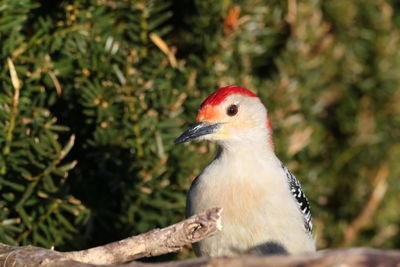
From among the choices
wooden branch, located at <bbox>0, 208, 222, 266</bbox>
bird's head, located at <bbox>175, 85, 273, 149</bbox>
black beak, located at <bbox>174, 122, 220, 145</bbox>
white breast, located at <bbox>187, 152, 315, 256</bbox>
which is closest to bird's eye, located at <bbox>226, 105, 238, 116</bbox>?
bird's head, located at <bbox>175, 85, 273, 149</bbox>

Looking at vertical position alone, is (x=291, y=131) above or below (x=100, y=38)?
below

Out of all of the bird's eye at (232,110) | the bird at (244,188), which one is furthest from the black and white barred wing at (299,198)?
the bird's eye at (232,110)

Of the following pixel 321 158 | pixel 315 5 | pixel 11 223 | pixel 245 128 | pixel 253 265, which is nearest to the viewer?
pixel 253 265

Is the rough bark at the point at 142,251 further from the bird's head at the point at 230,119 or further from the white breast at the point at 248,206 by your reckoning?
the bird's head at the point at 230,119

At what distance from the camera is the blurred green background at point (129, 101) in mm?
3705

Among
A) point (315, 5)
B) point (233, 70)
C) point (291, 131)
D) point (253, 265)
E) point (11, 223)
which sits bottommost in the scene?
point (253, 265)

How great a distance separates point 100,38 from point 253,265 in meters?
2.44

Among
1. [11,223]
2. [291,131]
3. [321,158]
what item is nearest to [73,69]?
[11,223]

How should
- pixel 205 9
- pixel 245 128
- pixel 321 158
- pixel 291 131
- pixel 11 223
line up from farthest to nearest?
pixel 321 158
pixel 291 131
pixel 205 9
pixel 245 128
pixel 11 223

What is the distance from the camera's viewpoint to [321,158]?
6.23 m

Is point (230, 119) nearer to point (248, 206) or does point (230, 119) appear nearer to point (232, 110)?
point (232, 110)

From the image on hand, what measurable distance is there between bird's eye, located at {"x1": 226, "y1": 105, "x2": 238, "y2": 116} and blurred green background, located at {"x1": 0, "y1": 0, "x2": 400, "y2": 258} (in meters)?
0.49

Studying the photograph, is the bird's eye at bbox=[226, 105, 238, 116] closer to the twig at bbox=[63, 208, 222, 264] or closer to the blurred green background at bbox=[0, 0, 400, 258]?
the blurred green background at bbox=[0, 0, 400, 258]

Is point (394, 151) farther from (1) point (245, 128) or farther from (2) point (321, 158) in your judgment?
(1) point (245, 128)
